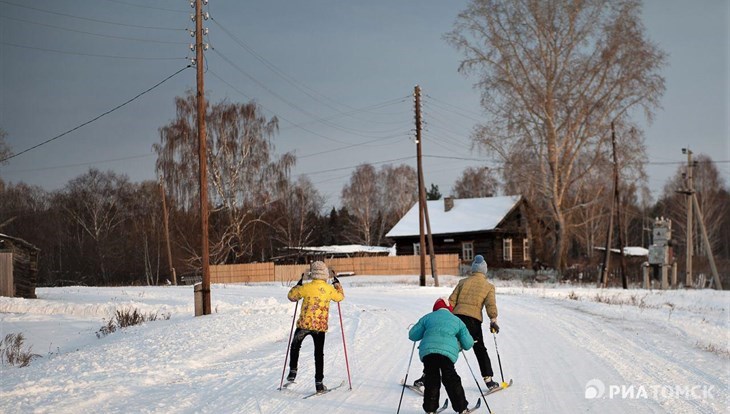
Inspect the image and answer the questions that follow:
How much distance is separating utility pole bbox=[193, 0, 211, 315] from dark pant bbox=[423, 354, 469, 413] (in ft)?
45.3

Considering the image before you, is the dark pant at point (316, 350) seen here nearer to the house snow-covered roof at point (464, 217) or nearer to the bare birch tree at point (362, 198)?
the house snow-covered roof at point (464, 217)

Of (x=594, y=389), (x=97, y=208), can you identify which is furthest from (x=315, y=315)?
(x=97, y=208)

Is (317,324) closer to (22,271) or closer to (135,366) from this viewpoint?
(135,366)

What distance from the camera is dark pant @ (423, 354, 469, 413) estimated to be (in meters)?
7.86

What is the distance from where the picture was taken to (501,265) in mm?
54562

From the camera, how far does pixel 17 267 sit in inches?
1278

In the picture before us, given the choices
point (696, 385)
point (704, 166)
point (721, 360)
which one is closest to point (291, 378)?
point (696, 385)

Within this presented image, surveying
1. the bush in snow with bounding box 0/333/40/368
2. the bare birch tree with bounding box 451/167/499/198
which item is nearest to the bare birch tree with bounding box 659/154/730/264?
the bare birch tree with bounding box 451/167/499/198

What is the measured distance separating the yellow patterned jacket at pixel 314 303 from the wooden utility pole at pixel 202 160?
37.0 feet

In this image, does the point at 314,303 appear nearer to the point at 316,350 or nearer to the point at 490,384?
the point at 316,350

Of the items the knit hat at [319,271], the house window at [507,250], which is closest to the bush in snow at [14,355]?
the knit hat at [319,271]

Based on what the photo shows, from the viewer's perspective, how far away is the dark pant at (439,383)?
786 cm

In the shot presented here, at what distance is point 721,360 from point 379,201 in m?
72.5

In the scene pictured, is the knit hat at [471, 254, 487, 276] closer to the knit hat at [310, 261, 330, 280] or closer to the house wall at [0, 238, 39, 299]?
the knit hat at [310, 261, 330, 280]
